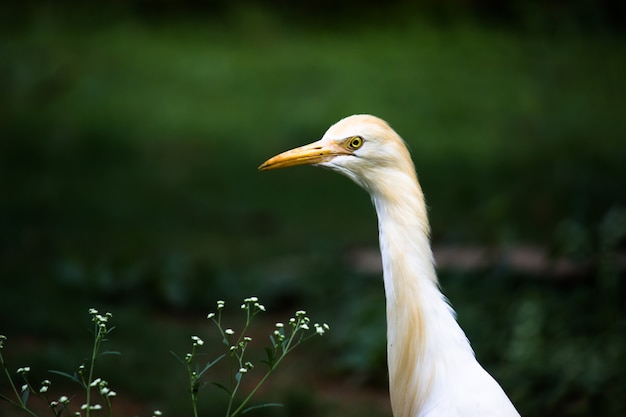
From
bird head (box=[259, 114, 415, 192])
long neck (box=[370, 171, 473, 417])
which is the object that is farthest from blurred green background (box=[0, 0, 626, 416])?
bird head (box=[259, 114, 415, 192])

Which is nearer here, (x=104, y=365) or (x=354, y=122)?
(x=354, y=122)

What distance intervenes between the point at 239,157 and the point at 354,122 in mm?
5657

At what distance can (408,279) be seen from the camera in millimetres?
2842

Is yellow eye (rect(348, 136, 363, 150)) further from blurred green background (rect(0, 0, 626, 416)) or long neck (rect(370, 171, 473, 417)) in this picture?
blurred green background (rect(0, 0, 626, 416))

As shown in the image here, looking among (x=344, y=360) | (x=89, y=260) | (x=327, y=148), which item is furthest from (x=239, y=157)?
(x=327, y=148)

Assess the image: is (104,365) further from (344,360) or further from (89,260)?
(89,260)

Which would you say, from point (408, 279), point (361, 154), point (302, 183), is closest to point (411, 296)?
point (408, 279)

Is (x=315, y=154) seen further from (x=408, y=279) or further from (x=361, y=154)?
(x=408, y=279)

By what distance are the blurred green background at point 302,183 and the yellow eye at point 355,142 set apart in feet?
5.50

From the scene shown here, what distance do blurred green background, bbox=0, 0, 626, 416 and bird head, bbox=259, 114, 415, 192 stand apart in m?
1.63

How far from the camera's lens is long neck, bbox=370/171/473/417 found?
2.82 meters

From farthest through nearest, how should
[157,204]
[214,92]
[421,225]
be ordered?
[214,92] < [157,204] < [421,225]

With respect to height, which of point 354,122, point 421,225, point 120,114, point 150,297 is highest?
point 354,122

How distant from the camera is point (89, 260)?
609 cm
